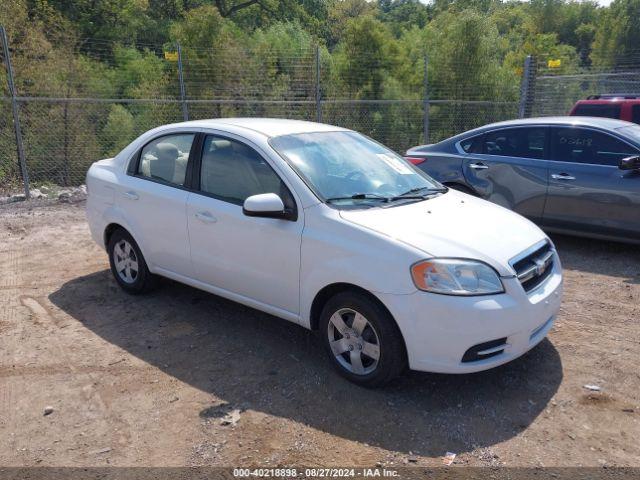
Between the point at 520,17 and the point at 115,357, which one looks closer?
the point at 115,357

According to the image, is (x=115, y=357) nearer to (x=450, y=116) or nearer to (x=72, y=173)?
(x=72, y=173)

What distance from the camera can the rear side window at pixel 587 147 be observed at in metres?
6.36

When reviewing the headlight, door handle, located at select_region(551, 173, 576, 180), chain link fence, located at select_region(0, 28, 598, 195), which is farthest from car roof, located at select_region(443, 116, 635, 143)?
chain link fence, located at select_region(0, 28, 598, 195)

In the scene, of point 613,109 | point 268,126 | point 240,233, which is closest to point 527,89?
point 613,109

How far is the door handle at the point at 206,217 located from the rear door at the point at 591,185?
4126 mm

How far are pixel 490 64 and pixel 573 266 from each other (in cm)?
1127

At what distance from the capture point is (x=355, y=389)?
374 cm

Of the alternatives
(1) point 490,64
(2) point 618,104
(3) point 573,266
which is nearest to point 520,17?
(1) point 490,64

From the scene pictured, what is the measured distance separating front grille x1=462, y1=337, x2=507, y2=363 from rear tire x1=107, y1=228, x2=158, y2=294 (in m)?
3.09

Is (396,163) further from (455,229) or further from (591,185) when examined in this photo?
(591,185)

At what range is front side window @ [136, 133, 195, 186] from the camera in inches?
191

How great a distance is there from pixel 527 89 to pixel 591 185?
24.1 feet

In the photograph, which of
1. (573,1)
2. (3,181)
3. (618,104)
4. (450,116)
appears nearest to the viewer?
(618,104)

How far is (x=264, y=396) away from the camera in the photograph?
372cm
